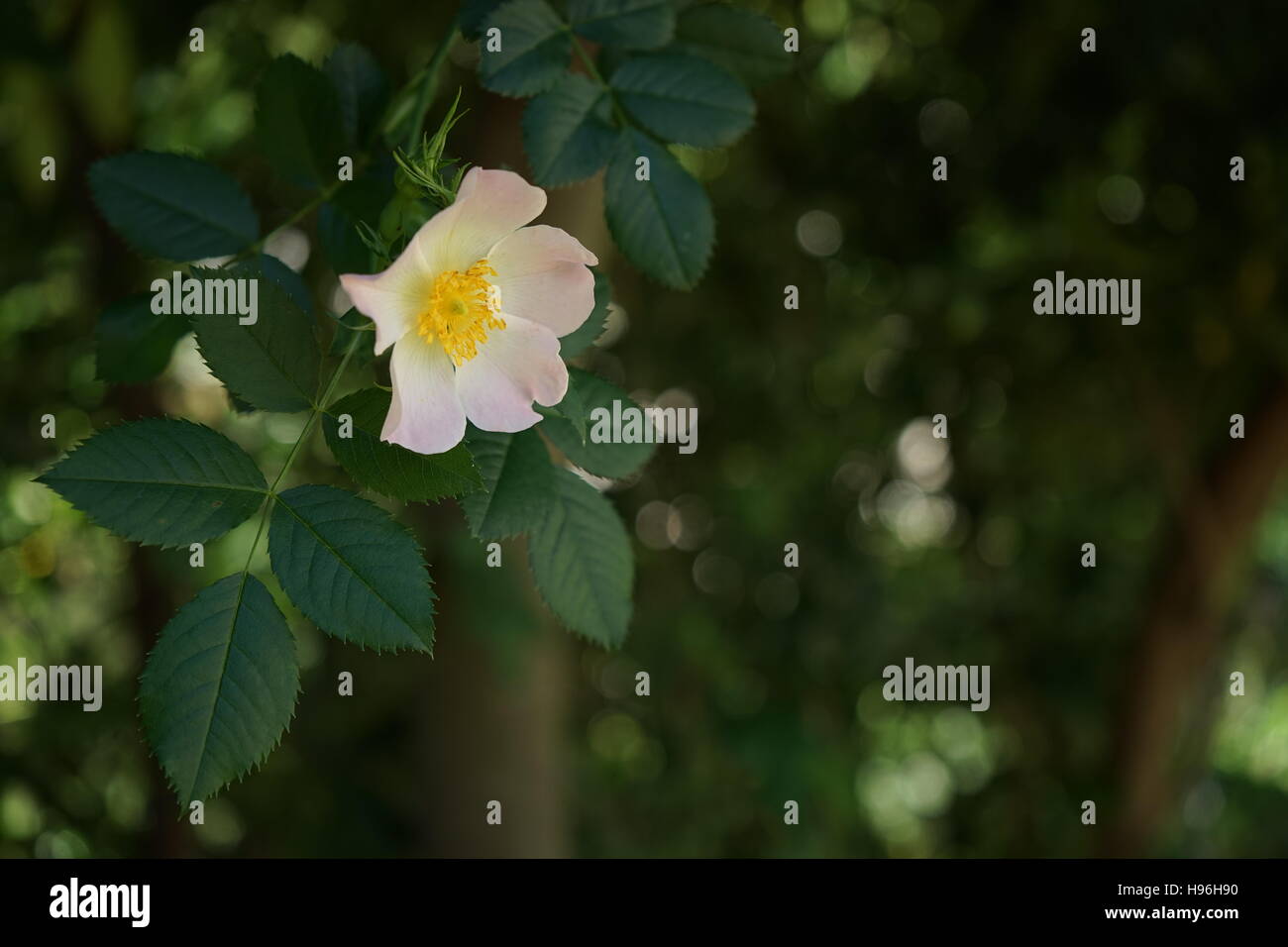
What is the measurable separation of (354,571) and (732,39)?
0.66 metres

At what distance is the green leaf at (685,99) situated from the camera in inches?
41.6

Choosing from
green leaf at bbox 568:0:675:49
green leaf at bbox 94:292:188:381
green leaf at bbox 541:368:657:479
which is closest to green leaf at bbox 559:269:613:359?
green leaf at bbox 541:368:657:479

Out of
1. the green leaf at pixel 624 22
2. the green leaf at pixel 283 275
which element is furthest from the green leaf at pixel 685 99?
the green leaf at pixel 283 275

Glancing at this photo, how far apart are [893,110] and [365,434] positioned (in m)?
2.28

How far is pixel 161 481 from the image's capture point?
840 mm

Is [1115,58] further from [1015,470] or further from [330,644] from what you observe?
[330,644]

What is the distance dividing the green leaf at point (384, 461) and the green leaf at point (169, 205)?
35 centimetres

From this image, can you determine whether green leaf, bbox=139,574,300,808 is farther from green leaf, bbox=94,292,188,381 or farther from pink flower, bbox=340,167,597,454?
green leaf, bbox=94,292,188,381

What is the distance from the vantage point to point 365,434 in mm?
830

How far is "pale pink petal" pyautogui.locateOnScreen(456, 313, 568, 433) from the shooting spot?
821mm

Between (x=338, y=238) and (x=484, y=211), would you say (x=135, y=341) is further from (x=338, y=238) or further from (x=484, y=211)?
(x=484, y=211)

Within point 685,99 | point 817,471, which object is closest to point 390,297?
Result: point 685,99

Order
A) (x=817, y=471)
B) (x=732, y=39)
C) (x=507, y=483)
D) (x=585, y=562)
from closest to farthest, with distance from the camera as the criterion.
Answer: (x=507, y=483)
(x=585, y=562)
(x=732, y=39)
(x=817, y=471)
